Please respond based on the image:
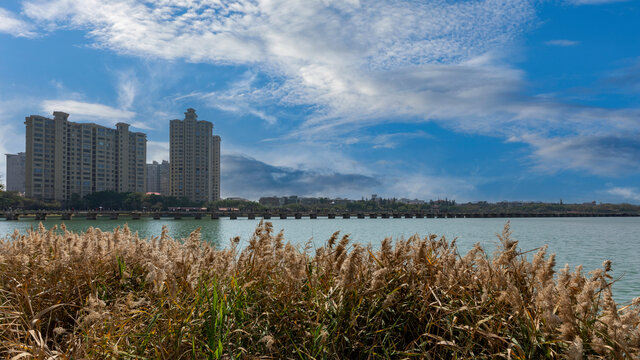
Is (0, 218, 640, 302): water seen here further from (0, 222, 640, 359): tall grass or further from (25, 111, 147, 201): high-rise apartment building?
(25, 111, 147, 201): high-rise apartment building

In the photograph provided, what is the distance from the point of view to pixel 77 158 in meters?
173

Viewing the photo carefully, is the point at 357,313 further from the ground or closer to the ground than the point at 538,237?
further from the ground

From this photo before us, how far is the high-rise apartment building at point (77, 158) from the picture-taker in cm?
16362

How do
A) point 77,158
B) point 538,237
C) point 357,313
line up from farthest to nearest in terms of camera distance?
point 77,158 → point 538,237 → point 357,313

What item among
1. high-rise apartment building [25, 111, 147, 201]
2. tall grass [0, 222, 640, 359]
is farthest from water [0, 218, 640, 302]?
high-rise apartment building [25, 111, 147, 201]

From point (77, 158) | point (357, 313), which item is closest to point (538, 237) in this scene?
point (357, 313)

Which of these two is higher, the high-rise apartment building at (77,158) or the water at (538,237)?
the high-rise apartment building at (77,158)

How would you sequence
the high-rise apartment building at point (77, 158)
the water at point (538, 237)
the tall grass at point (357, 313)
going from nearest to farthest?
the tall grass at point (357, 313) < the water at point (538, 237) < the high-rise apartment building at point (77, 158)

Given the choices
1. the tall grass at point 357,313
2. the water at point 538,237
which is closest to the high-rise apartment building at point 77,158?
the water at point 538,237

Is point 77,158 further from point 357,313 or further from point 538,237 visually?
point 357,313

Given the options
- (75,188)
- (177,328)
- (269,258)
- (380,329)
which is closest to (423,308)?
(380,329)

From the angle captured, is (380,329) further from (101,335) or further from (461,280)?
(101,335)

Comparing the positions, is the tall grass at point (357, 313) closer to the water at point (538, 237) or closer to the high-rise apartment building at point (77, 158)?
the water at point (538, 237)

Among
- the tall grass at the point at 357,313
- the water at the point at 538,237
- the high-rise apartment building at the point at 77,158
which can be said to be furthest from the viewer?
the high-rise apartment building at the point at 77,158
